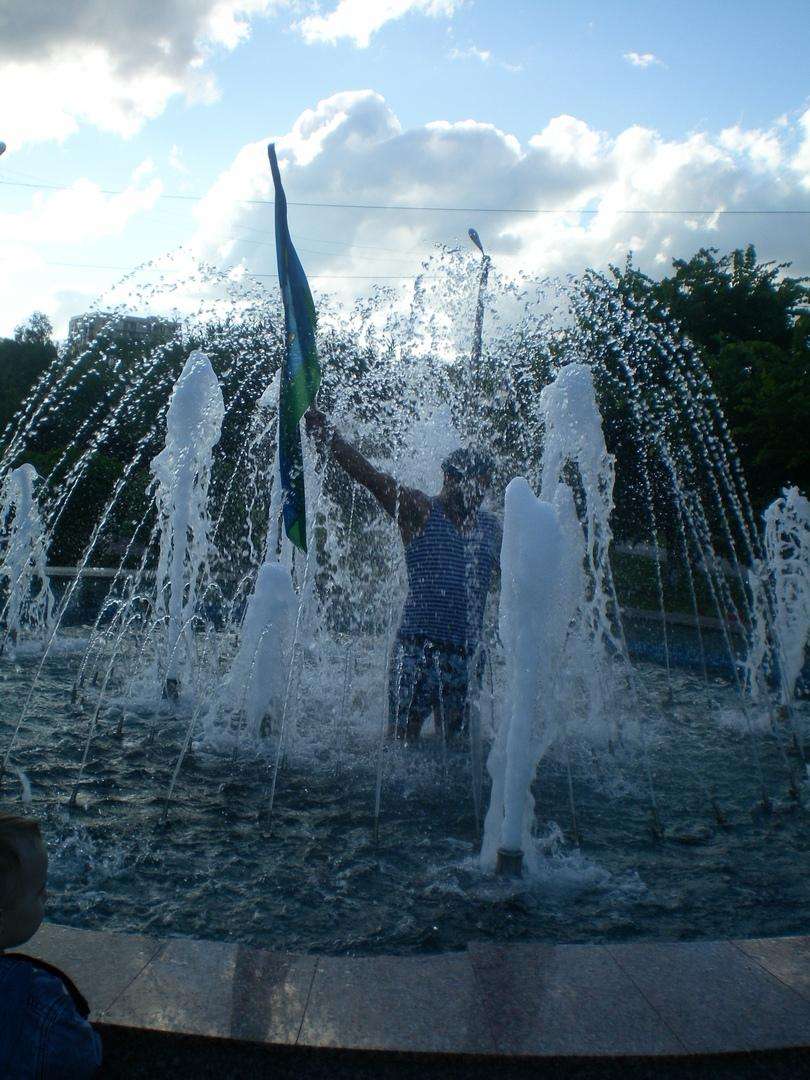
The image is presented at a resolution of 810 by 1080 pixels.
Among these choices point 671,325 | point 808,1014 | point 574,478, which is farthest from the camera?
point 671,325

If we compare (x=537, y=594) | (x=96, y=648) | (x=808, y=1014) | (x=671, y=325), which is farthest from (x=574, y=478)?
(x=808, y=1014)

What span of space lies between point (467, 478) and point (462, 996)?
10.2 feet

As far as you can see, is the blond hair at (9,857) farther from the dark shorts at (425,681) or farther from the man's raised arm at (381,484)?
the man's raised arm at (381,484)

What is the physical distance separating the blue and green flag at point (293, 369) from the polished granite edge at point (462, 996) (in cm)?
309

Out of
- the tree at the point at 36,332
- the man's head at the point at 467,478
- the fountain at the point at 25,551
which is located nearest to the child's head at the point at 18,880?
the man's head at the point at 467,478

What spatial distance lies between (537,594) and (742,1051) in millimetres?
1777

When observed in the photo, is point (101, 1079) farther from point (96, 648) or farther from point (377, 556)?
point (377, 556)

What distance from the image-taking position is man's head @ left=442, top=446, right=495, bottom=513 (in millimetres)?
5090

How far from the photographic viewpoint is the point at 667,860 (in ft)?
12.7

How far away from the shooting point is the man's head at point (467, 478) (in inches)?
200

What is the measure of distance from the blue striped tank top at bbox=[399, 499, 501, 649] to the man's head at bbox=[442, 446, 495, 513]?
123 millimetres

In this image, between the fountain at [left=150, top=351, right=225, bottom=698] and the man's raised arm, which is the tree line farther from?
the man's raised arm

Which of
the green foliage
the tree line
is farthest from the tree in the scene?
the green foliage

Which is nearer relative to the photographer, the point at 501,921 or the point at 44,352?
the point at 501,921
